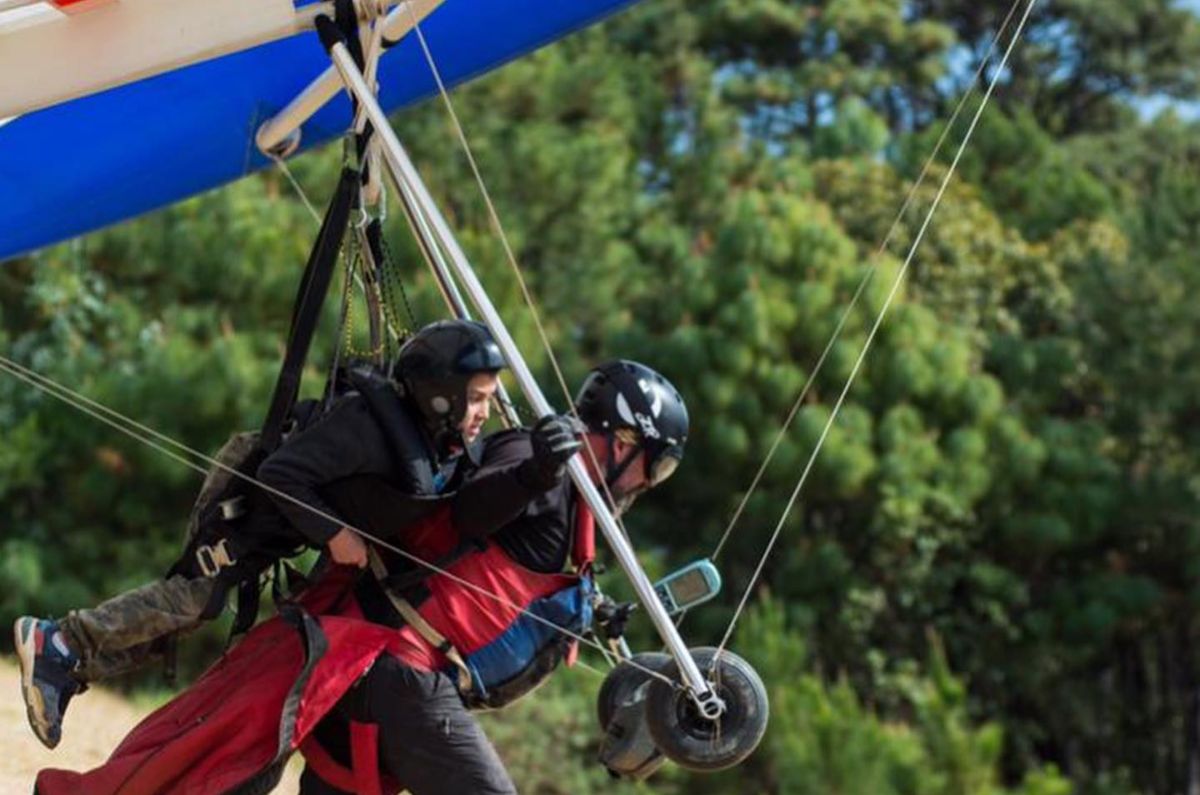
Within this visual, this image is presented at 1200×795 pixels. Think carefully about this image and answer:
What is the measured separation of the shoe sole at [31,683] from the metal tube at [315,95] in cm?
156

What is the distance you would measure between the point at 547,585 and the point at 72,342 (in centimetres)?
986

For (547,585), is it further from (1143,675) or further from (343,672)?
(1143,675)

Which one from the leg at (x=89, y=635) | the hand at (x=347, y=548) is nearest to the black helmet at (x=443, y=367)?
the hand at (x=347, y=548)

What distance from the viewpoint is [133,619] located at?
18.9 ft

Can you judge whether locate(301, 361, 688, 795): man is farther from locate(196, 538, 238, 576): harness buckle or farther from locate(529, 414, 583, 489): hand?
locate(196, 538, 238, 576): harness buckle

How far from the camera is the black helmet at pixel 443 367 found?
5512 mm

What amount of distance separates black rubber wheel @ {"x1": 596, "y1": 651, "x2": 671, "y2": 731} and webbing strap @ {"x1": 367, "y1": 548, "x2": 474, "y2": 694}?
0.48 metres

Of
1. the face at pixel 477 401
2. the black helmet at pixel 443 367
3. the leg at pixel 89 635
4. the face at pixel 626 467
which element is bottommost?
the face at pixel 626 467

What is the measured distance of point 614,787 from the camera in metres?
14.3

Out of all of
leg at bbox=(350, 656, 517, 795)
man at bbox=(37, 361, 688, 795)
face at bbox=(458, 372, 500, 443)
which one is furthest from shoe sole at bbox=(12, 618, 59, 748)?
face at bbox=(458, 372, 500, 443)

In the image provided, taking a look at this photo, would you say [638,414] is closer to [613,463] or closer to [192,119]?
[613,463]

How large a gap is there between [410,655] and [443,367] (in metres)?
0.63

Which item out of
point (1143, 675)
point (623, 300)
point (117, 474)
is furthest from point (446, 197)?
point (1143, 675)

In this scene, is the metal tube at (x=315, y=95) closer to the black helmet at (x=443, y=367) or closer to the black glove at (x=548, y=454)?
the black helmet at (x=443, y=367)
